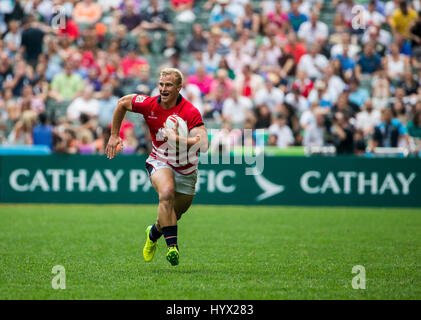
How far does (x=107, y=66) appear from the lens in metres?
20.0

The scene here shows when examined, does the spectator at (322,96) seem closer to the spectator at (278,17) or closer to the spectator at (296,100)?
the spectator at (296,100)

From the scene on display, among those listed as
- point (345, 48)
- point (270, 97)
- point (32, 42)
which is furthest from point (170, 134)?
point (32, 42)

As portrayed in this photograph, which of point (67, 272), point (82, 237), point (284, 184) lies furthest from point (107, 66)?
point (67, 272)

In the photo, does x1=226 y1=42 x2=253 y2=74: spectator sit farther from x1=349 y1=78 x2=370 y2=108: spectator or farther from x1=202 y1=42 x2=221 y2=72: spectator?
x1=349 y1=78 x2=370 y2=108: spectator

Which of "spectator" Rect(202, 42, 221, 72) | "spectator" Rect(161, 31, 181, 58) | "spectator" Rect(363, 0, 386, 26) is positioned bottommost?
"spectator" Rect(202, 42, 221, 72)

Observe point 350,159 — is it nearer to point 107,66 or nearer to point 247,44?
point 247,44

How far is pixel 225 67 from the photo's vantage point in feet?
63.1

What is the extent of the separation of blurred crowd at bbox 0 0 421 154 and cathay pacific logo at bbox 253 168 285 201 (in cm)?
107

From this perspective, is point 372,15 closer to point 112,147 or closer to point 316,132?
point 316,132

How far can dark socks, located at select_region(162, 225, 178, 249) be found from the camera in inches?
306

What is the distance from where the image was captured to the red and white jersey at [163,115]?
8086 mm

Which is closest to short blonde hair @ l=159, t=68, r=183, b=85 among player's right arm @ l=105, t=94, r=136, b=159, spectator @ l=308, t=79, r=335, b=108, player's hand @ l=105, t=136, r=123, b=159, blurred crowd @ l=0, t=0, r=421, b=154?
player's right arm @ l=105, t=94, r=136, b=159

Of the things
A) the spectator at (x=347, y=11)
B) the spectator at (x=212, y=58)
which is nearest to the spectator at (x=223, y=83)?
the spectator at (x=212, y=58)

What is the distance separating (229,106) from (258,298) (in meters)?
12.2
